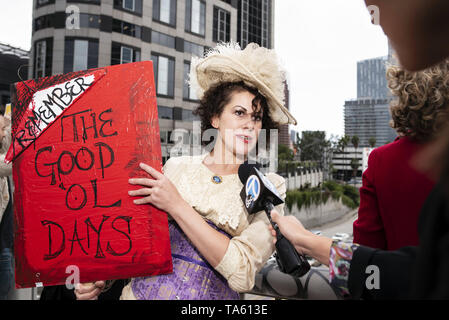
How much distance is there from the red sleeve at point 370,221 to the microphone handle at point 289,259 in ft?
1.42

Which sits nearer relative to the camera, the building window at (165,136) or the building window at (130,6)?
the building window at (130,6)

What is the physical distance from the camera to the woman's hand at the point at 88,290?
1.38 meters

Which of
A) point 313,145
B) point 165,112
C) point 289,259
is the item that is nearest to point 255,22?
point 313,145

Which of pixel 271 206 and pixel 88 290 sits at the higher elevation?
pixel 271 206

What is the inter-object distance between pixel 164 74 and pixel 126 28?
3978 millimetres

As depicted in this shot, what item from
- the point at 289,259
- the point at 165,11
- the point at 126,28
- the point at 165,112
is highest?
the point at 165,11

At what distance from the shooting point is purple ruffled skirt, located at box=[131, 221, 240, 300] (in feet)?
4.36

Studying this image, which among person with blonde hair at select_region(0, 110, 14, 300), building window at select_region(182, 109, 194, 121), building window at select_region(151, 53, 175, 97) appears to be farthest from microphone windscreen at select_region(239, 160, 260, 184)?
building window at select_region(182, 109, 194, 121)

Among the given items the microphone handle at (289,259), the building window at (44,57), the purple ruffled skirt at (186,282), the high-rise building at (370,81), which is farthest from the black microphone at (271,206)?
the high-rise building at (370,81)

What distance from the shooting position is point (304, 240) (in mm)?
1092

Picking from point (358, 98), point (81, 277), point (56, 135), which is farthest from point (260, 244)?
point (358, 98)

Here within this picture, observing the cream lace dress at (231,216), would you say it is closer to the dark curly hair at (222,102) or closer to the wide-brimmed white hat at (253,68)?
the dark curly hair at (222,102)

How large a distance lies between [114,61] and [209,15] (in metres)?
8.73

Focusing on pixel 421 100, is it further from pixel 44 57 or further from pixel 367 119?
pixel 367 119
